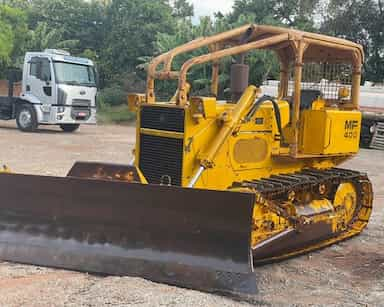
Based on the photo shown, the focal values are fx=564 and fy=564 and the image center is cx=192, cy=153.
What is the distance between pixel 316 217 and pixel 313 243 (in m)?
0.32

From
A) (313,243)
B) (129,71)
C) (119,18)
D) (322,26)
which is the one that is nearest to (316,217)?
(313,243)

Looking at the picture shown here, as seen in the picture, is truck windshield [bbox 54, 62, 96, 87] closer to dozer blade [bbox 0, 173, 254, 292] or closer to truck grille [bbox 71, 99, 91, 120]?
truck grille [bbox 71, 99, 91, 120]

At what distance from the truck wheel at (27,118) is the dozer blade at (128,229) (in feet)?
45.2

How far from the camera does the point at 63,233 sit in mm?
5453

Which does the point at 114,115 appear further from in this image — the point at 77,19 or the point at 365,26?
the point at 365,26

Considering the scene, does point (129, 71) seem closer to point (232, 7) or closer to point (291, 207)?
point (232, 7)

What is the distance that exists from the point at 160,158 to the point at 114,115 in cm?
2159

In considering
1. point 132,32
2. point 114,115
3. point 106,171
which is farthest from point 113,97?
point 106,171

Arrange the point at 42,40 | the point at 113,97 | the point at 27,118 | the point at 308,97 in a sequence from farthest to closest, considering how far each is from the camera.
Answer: the point at 42,40 → the point at 113,97 → the point at 27,118 → the point at 308,97

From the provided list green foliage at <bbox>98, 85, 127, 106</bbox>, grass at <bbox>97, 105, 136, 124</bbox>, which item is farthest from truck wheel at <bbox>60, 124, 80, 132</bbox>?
green foliage at <bbox>98, 85, 127, 106</bbox>

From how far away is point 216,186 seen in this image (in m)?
6.05

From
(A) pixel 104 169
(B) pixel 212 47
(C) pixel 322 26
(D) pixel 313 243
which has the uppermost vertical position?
(C) pixel 322 26

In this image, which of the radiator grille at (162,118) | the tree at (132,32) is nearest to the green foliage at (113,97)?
the tree at (132,32)

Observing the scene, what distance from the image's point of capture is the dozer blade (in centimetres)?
495
